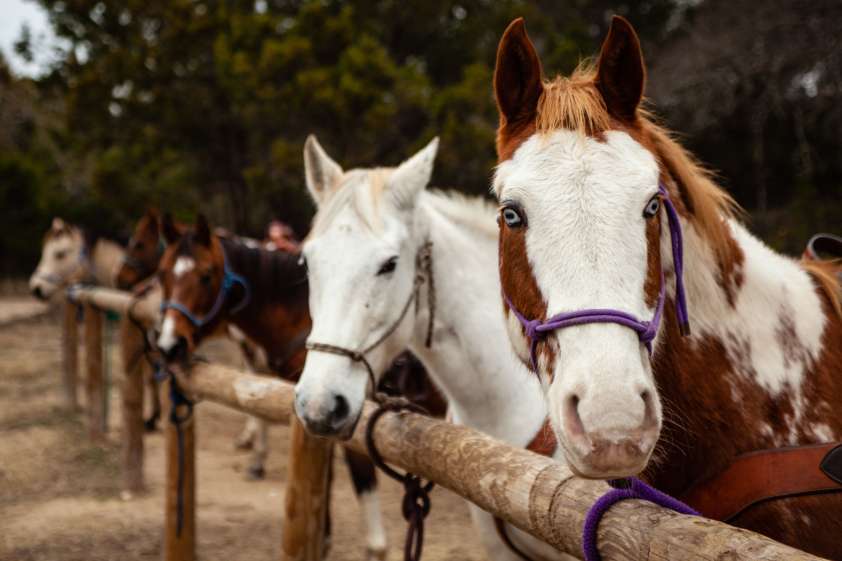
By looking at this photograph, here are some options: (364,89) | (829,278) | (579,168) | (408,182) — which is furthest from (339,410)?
(364,89)

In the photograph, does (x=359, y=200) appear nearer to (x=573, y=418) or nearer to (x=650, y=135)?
(x=650, y=135)

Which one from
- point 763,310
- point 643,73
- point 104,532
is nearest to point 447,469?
point 763,310

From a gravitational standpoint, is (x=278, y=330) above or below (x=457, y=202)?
below

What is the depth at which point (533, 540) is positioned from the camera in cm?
228

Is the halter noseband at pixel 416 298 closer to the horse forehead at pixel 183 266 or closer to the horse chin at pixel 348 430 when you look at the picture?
the horse chin at pixel 348 430

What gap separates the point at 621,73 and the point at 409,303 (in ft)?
4.24

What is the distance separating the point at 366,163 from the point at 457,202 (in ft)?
A: 31.6

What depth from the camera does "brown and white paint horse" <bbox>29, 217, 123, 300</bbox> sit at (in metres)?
10.3

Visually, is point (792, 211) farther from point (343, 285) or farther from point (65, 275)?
point (65, 275)

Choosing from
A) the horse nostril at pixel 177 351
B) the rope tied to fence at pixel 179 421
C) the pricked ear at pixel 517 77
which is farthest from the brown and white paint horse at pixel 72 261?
the pricked ear at pixel 517 77

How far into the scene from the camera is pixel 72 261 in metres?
10.5

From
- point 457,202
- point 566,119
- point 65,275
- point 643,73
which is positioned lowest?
point 65,275

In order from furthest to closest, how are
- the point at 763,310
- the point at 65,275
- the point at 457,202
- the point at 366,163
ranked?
Result: the point at 366,163, the point at 65,275, the point at 457,202, the point at 763,310

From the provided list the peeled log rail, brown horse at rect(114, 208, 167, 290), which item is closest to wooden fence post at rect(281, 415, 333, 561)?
the peeled log rail
